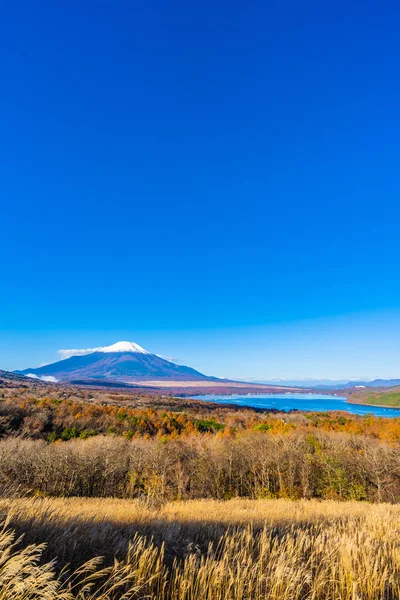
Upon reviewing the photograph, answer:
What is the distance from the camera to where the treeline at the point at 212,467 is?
129 ft

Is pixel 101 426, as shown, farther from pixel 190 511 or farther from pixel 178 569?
pixel 178 569

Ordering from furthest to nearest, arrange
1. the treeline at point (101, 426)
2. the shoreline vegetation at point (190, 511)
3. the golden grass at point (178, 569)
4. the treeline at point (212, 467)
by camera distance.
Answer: the treeline at point (101, 426)
the treeline at point (212, 467)
the shoreline vegetation at point (190, 511)
the golden grass at point (178, 569)

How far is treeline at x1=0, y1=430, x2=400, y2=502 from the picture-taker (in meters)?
39.5

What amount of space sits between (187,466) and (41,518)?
49163mm

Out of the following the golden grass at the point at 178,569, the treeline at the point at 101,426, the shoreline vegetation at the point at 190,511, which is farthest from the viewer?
the treeline at the point at 101,426

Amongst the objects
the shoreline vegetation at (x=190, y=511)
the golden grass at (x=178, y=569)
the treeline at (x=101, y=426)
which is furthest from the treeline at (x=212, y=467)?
the golden grass at (x=178, y=569)

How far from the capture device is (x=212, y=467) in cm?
4866

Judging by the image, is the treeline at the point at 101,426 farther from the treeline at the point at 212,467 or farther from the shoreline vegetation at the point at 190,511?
the treeline at the point at 212,467

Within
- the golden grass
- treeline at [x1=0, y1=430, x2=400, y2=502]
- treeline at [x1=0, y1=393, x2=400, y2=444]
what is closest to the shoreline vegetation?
the golden grass

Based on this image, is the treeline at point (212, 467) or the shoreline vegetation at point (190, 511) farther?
the treeline at point (212, 467)

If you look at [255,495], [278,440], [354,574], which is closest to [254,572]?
[354,574]

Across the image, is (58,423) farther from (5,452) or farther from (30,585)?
(30,585)

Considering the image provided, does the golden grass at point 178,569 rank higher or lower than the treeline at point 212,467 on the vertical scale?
higher

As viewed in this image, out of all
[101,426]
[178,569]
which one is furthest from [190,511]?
[101,426]
